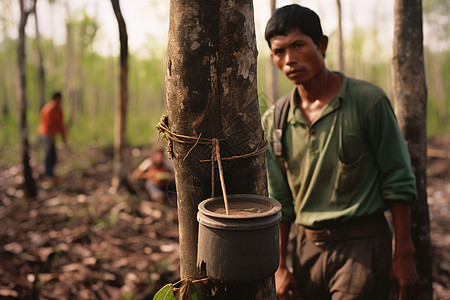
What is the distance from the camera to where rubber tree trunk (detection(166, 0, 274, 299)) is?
118 centimetres

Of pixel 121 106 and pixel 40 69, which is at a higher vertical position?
pixel 40 69

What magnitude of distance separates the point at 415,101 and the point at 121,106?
4359 millimetres

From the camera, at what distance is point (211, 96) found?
47.2 inches

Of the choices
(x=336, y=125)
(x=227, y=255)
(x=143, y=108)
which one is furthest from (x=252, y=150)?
(x=143, y=108)

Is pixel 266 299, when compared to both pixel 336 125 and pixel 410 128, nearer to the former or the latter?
pixel 336 125

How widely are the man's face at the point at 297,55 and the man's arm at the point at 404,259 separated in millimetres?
763

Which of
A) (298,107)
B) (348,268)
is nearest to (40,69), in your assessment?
(298,107)

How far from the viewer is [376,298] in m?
1.86

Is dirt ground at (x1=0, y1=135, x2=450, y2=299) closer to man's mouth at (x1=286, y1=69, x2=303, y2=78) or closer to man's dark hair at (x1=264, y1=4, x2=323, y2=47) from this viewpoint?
man's mouth at (x1=286, y1=69, x2=303, y2=78)

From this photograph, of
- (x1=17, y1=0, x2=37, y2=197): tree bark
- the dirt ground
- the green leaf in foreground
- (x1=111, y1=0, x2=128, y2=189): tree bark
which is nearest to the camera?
the green leaf in foreground

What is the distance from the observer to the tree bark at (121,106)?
4.93 meters

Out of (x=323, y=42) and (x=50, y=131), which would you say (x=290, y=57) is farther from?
(x=50, y=131)

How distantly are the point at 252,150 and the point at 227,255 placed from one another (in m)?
0.37

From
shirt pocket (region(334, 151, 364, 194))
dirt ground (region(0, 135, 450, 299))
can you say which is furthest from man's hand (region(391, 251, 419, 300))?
dirt ground (region(0, 135, 450, 299))
